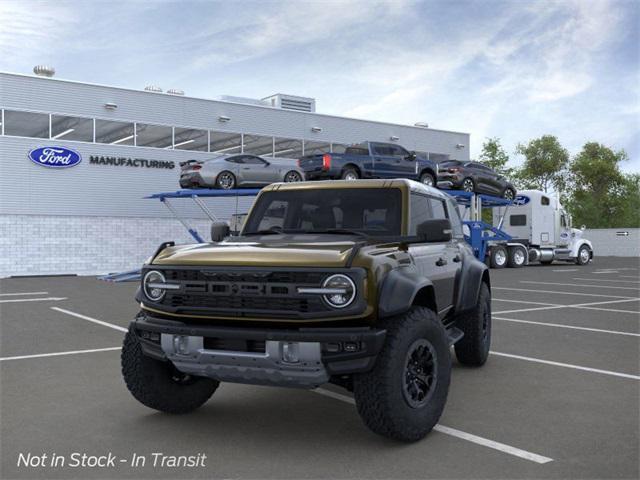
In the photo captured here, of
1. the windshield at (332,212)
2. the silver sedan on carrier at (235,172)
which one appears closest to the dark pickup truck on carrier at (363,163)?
the silver sedan on carrier at (235,172)

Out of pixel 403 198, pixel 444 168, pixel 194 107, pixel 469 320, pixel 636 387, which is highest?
pixel 194 107

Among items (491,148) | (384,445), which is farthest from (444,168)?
(491,148)

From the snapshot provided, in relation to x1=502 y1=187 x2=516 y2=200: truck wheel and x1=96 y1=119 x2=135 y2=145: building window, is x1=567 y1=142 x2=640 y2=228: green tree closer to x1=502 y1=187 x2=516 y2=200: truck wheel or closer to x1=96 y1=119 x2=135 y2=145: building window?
x1=502 y1=187 x2=516 y2=200: truck wheel

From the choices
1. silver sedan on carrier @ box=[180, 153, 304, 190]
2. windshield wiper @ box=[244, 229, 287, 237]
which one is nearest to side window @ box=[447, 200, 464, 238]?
windshield wiper @ box=[244, 229, 287, 237]

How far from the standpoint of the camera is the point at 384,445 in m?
4.46

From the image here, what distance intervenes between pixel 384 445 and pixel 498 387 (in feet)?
6.87

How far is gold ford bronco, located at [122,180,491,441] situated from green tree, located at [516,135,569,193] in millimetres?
71976

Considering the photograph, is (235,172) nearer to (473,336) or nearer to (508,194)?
(508,194)

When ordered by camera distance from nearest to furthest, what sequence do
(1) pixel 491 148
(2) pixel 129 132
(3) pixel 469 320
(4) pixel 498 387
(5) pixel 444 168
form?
(4) pixel 498 387, (3) pixel 469 320, (5) pixel 444 168, (2) pixel 129 132, (1) pixel 491 148

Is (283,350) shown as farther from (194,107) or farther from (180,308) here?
(194,107)

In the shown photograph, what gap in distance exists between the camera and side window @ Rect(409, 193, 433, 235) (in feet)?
18.6

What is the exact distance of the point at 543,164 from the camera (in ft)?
239

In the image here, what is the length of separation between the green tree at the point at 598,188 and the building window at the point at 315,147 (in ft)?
151

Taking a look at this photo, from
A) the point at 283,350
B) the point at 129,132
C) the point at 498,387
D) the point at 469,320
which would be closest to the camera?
the point at 283,350
